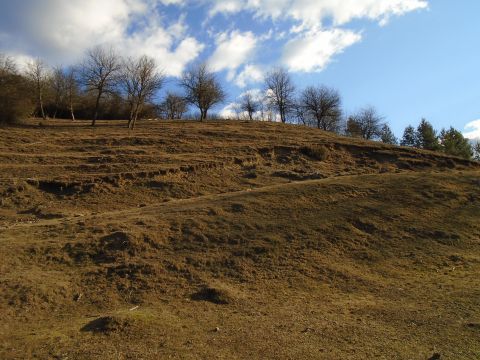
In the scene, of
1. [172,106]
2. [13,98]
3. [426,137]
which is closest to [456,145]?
[426,137]

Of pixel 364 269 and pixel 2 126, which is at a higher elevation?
pixel 2 126

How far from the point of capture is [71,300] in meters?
10.3

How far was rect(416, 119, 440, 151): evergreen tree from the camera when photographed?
226 feet

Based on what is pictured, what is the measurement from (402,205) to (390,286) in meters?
7.84

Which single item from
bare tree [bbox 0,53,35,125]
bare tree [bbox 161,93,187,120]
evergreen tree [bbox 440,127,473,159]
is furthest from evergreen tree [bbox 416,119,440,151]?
bare tree [bbox 0,53,35,125]

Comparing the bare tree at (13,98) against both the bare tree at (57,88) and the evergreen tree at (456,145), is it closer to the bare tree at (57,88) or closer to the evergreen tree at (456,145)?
the bare tree at (57,88)

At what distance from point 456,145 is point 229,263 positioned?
62.0m

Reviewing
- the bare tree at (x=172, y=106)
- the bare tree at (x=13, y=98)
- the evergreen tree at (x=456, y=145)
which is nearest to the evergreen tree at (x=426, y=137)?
the evergreen tree at (x=456, y=145)

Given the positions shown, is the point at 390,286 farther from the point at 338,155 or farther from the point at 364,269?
the point at 338,155

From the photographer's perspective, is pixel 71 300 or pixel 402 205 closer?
pixel 71 300

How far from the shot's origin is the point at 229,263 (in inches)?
511

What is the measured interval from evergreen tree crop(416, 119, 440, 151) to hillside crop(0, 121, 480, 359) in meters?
46.5

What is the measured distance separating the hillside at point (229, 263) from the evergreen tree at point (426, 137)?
153ft

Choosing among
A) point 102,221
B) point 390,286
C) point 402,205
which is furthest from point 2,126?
point 390,286
